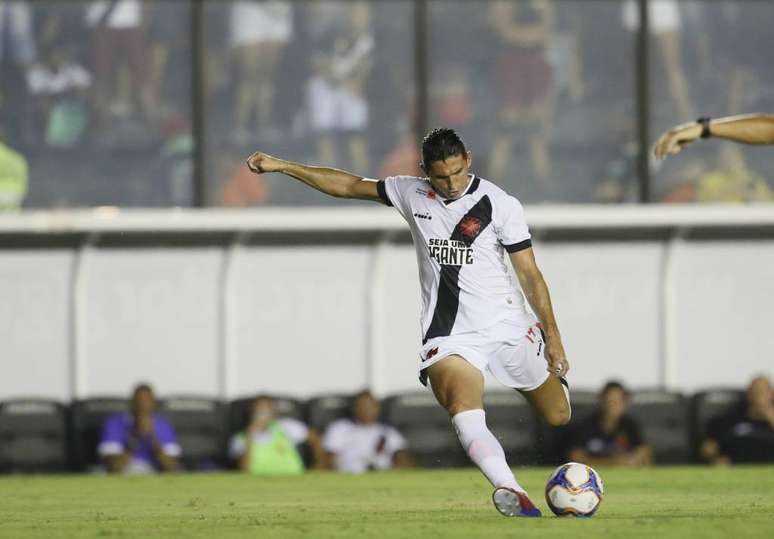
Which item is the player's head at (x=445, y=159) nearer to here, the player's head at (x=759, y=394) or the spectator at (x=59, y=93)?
the player's head at (x=759, y=394)

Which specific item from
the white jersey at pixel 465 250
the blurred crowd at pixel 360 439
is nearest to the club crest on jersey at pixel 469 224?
the white jersey at pixel 465 250

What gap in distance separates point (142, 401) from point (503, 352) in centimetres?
742

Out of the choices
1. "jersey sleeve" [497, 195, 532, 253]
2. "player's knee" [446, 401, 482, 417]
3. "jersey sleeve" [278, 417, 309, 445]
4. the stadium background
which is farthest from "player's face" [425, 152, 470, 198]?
the stadium background

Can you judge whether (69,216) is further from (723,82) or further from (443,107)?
(723,82)

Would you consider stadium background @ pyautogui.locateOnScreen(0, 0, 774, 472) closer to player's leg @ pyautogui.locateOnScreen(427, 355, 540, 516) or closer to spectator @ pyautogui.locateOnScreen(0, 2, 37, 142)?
spectator @ pyautogui.locateOnScreen(0, 2, 37, 142)

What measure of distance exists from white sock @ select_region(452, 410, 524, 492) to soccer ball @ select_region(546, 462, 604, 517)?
0.80ft

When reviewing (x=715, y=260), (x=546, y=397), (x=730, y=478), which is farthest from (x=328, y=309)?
(x=546, y=397)

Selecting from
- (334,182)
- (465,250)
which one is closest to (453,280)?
(465,250)

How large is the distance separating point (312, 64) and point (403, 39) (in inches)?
37.0

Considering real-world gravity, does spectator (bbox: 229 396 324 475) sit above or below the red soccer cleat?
below

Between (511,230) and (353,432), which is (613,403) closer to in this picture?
(353,432)

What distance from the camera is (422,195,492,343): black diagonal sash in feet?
32.7

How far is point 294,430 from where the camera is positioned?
17.4m

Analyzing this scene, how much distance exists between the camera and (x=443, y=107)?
18.6 m
